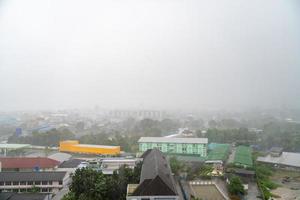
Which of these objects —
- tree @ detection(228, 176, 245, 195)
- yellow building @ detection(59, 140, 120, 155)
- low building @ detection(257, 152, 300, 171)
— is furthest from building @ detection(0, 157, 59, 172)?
low building @ detection(257, 152, 300, 171)

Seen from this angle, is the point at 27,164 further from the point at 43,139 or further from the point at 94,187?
the point at 43,139

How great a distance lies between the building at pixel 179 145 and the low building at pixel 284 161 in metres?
1.34

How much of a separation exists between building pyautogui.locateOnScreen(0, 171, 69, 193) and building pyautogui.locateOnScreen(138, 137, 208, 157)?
318 centimetres

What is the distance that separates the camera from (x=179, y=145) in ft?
23.5

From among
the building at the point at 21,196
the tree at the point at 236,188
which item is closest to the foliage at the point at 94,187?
the building at the point at 21,196

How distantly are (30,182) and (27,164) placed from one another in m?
1.11

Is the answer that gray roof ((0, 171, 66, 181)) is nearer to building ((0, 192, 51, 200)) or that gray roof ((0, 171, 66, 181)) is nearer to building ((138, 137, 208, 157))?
building ((0, 192, 51, 200))

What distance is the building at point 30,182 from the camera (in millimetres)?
4207

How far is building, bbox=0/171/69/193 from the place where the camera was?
13.8 ft

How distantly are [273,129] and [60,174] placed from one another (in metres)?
8.56

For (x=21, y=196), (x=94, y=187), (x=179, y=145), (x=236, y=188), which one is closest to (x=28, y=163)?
(x=21, y=196)

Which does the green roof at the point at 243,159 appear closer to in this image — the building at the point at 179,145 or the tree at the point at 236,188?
the building at the point at 179,145

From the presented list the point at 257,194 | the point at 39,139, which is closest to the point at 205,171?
the point at 257,194

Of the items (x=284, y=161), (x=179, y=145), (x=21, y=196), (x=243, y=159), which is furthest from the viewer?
(x=179, y=145)
